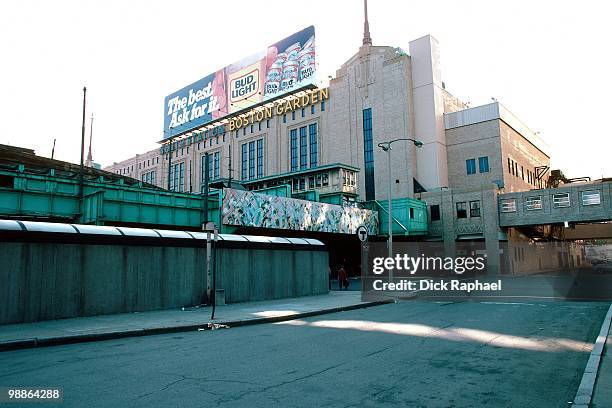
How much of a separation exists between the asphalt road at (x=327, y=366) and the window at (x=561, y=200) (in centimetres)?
4057

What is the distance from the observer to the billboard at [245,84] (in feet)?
226

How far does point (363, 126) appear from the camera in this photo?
66.6 m

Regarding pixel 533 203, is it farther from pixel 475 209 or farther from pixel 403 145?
pixel 403 145

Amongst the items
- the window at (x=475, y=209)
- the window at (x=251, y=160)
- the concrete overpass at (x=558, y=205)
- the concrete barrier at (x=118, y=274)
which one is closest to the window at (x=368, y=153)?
the window at (x=475, y=209)

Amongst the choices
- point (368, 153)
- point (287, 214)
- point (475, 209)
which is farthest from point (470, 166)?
point (287, 214)

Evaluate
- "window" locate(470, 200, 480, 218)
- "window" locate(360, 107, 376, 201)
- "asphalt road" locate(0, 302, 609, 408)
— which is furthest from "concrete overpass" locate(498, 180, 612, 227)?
"asphalt road" locate(0, 302, 609, 408)

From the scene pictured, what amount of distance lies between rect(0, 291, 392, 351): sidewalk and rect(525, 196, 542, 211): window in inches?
1539

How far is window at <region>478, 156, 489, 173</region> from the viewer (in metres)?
59.7

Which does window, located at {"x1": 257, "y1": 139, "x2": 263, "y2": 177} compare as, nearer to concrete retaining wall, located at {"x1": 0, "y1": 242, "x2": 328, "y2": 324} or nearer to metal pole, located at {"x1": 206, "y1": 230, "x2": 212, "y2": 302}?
concrete retaining wall, located at {"x1": 0, "y1": 242, "x2": 328, "y2": 324}

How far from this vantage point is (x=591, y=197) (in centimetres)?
4650

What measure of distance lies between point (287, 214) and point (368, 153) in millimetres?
30022

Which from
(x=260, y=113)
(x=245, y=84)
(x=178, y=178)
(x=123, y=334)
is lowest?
(x=123, y=334)

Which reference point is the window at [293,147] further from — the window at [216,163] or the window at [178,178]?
the window at [178,178]

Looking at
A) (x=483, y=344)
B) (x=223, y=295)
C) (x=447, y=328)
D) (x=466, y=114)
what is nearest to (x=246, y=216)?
(x=223, y=295)
